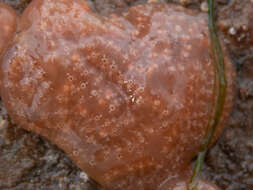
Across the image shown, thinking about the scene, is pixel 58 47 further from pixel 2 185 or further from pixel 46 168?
pixel 2 185

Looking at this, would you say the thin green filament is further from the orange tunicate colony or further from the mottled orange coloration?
the mottled orange coloration

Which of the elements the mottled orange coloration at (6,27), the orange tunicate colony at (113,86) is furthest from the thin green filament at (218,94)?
the mottled orange coloration at (6,27)

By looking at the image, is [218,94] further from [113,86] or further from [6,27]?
[6,27]

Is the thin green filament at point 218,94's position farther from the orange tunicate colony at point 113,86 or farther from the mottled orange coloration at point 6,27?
the mottled orange coloration at point 6,27

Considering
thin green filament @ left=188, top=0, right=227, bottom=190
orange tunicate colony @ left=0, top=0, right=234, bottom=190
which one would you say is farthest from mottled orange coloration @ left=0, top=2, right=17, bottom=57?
thin green filament @ left=188, top=0, right=227, bottom=190

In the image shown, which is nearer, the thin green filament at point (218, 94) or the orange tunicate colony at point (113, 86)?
the orange tunicate colony at point (113, 86)

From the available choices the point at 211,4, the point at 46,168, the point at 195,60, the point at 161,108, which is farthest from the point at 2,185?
the point at 211,4
